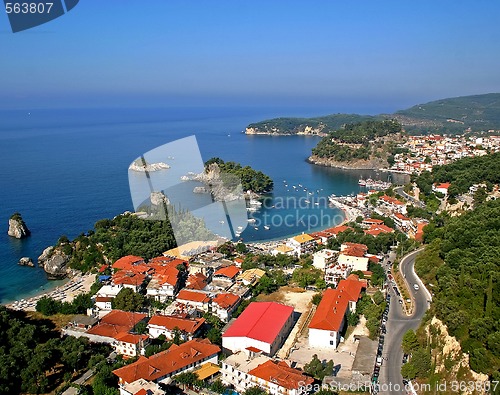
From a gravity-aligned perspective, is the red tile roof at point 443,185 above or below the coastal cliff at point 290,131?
below

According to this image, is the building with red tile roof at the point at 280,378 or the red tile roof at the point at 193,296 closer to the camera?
the building with red tile roof at the point at 280,378

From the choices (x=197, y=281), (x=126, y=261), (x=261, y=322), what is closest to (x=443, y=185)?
(x=197, y=281)

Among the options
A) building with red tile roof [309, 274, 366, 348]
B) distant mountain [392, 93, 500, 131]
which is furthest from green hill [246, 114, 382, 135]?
building with red tile roof [309, 274, 366, 348]

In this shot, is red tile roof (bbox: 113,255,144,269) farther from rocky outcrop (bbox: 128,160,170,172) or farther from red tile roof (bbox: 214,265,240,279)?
rocky outcrop (bbox: 128,160,170,172)

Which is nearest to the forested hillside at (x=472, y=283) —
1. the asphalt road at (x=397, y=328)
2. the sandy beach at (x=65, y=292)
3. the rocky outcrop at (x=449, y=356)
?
the rocky outcrop at (x=449, y=356)


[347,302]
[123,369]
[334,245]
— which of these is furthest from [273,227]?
[123,369]

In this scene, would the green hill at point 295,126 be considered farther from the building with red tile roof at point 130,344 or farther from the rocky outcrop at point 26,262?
the building with red tile roof at point 130,344
